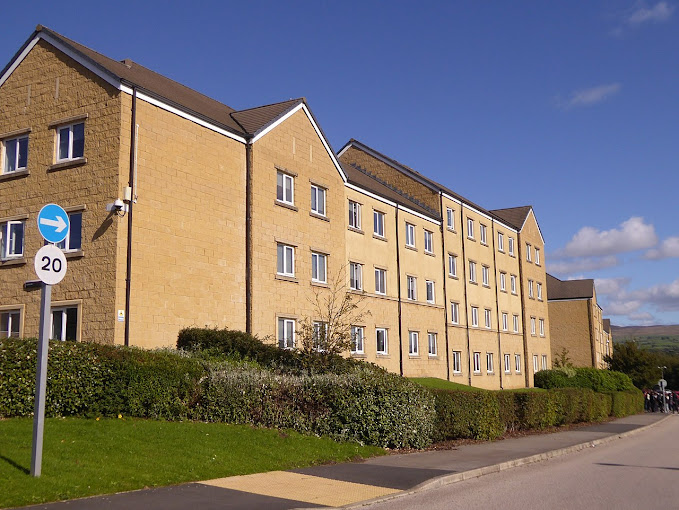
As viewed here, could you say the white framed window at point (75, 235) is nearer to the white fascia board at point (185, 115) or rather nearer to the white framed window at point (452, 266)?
the white fascia board at point (185, 115)

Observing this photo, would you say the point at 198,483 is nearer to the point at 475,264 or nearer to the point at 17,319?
the point at 17,319

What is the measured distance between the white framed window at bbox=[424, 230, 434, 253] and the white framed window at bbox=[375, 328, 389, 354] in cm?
744

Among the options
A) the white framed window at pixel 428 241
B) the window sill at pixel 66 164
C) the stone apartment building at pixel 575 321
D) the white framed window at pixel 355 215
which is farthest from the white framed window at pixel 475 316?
the window sill at pixel 66 164

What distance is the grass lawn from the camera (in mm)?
9383

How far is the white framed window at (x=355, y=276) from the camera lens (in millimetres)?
32250

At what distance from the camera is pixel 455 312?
4297cm

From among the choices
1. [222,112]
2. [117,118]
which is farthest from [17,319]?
[222,112]

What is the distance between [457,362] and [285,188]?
19554 mm

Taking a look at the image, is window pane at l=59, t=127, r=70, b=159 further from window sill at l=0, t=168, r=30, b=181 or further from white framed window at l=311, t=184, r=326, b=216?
white framed window at l=311, t=184, r=326, b=216

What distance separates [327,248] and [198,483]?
1897cm

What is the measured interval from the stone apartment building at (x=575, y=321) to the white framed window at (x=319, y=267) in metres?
44.9

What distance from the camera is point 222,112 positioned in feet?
91.6

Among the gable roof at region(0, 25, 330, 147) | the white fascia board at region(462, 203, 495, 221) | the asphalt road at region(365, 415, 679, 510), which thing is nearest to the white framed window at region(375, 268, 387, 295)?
the gable roof at region(0, 25, 330, 147)

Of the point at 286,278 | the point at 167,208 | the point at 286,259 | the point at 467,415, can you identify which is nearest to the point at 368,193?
the point at 286,259
